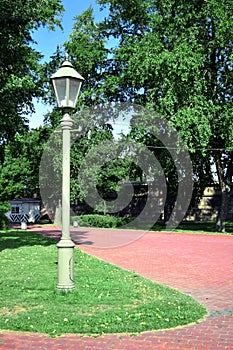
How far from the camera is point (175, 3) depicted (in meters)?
25.0

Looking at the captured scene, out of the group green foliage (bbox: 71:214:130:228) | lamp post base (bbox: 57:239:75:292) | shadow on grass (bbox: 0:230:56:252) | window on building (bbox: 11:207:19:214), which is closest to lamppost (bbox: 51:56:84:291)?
lamp post base (bbox: 57:239:75:292)

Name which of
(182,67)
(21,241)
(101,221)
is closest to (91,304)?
(21,241)

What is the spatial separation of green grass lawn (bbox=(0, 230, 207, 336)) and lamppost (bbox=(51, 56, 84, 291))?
1.12ft

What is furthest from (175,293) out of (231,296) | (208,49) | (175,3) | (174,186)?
(174,186)

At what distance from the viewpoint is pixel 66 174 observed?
25.2 ft

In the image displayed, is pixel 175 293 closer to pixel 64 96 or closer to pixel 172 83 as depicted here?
pixel 64 96

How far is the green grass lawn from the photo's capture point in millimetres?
5570

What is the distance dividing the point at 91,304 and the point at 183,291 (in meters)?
2.34

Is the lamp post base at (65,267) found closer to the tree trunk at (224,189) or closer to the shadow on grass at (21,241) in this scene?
the shadow on grass at (21,241)

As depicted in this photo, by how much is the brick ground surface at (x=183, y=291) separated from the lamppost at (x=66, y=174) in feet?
7.23

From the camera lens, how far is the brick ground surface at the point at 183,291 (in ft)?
16.1

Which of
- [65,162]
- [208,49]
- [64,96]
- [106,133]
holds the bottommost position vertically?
[65,162]

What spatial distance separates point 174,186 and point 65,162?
993 inches

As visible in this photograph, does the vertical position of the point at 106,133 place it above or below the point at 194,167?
above
